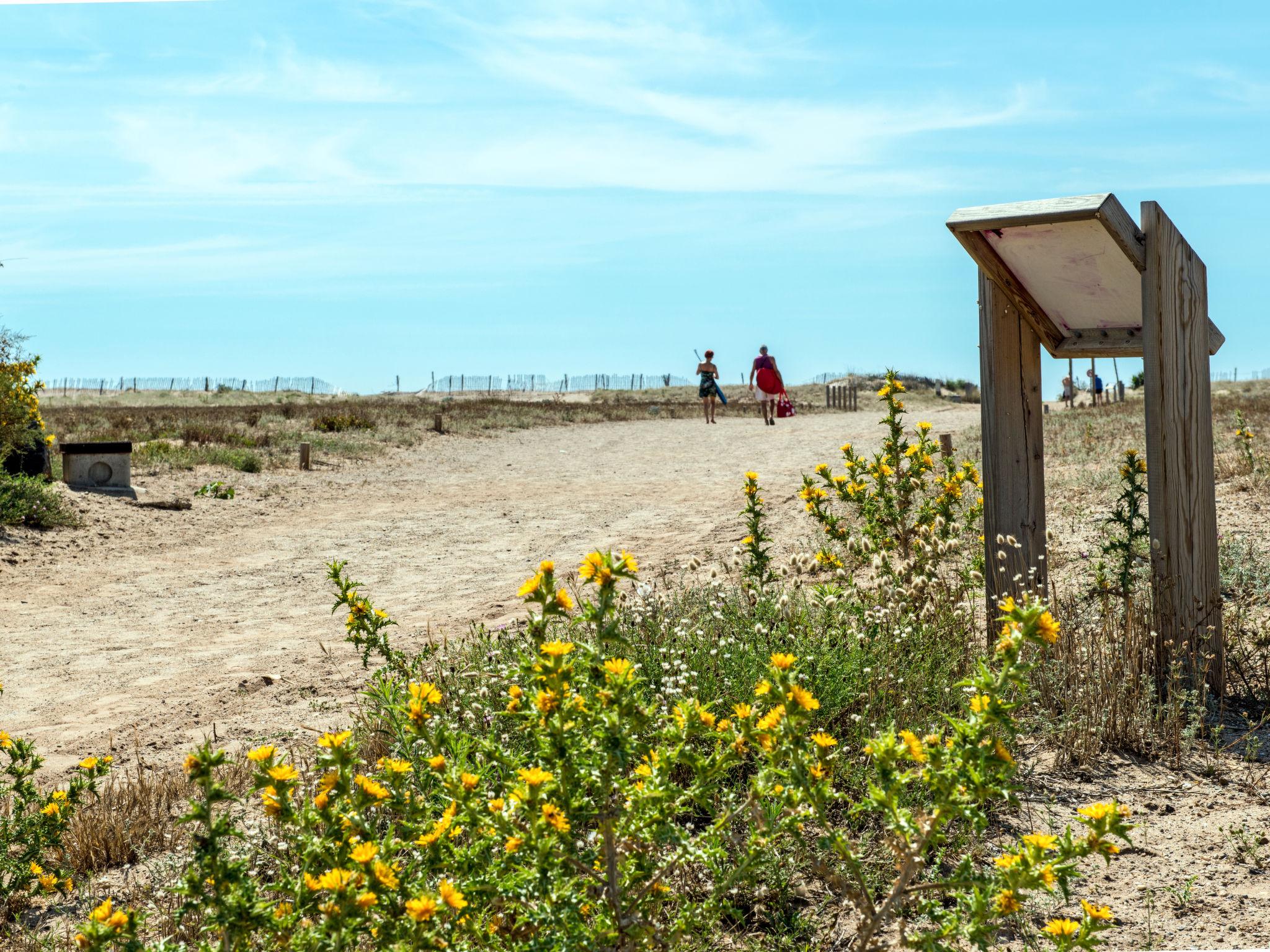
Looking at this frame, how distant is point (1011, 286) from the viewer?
4531 mm

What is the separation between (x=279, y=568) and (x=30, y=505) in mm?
3501

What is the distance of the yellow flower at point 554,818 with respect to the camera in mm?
1901

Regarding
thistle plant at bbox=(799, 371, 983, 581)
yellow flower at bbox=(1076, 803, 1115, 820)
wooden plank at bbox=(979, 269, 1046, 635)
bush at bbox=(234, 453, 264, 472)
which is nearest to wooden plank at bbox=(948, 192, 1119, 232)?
wooden plank at bbox=(979, 269, 1046, 635)

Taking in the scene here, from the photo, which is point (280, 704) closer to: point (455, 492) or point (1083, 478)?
point (1083, 478)

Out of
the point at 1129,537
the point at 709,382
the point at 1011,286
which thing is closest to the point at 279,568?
the point at 1011,286

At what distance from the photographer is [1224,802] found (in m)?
3.34

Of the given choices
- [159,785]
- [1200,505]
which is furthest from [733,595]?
[159,785]

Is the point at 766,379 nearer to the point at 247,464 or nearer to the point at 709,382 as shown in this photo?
the point at 709,382

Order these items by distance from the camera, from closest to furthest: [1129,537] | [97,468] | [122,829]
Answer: [122,829], [1129,537], [97,468]

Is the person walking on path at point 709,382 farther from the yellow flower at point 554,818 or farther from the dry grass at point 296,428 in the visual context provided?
the yellow flower at point 554,818

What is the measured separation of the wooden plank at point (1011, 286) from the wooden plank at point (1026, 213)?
79 millimetres

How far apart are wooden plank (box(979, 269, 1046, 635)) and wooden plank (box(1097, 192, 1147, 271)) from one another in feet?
2.18

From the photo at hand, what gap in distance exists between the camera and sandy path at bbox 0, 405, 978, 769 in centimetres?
533

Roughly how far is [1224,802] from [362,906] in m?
2.84
